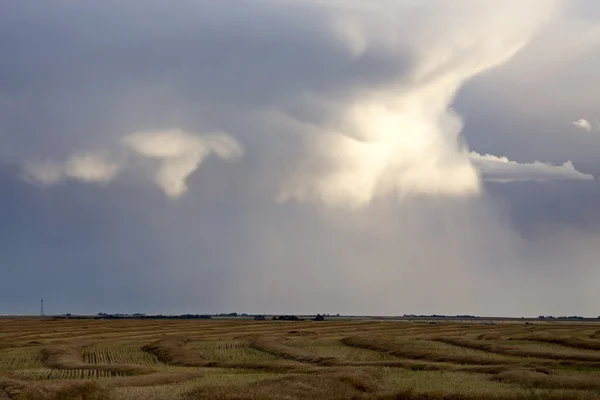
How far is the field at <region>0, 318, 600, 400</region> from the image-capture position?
29391mm

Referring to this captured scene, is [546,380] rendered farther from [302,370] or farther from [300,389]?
[302,370]

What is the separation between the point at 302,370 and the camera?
134 ft

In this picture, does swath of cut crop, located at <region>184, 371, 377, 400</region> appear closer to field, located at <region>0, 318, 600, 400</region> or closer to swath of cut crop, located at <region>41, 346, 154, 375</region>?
field, located at <region>0, 318, 600, 400</region>

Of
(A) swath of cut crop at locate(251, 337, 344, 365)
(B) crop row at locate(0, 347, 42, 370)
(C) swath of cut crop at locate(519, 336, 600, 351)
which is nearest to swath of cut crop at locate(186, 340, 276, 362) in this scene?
(A) swath of cut crop at locate(251, 337, 344, 365)

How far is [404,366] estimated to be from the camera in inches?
1736

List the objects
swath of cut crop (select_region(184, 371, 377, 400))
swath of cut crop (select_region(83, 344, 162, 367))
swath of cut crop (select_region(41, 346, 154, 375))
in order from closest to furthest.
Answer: swath of cut crop (select_region(184, 371, 377, 400)) < swath of cut crop (select_region(41, 346, 154, 375)) < swath of cut crop (select_region(83, 344, 162, 367))

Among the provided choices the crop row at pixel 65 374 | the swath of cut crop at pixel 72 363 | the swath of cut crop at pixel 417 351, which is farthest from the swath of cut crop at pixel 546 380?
the crop row at pixel 65 374

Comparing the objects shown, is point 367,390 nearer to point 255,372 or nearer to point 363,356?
point 255,372

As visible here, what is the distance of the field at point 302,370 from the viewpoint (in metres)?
29.4

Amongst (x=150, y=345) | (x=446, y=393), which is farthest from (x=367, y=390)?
(x=150, y=345)

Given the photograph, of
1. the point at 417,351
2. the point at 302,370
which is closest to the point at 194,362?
the point at 302,370

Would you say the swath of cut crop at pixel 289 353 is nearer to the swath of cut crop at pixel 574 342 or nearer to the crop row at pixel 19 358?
the crop row at pixel 19 358

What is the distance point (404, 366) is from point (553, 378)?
12084 millimetres

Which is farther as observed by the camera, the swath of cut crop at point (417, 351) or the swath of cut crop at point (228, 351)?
the swath of cut crop at point (228, 351)
